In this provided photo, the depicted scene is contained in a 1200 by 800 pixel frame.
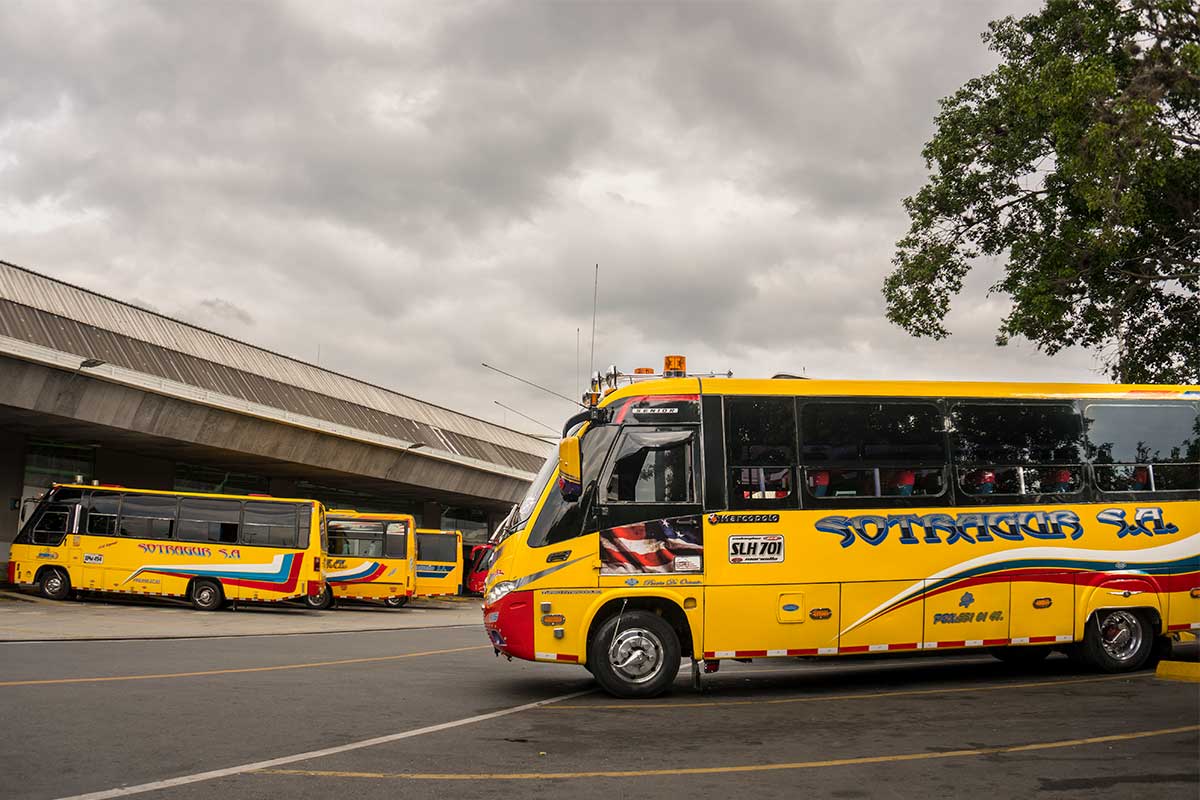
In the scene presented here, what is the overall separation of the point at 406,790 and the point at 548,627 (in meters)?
4.35

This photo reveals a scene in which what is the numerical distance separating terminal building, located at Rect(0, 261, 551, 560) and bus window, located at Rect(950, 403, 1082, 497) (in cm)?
2369

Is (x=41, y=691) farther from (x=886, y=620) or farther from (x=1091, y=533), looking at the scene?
(x=1091, y=533)

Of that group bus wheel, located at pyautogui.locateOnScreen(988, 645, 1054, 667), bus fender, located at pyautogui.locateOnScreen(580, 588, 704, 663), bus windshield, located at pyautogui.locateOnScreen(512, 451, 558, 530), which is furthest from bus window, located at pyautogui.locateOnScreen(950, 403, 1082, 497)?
bus windshield, located at pyautogui.locateOnScreen(512, 451, 558, 530)

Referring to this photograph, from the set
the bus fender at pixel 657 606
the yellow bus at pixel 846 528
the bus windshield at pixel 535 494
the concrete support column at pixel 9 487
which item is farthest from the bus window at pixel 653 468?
the concrete support column at pixel 9 487

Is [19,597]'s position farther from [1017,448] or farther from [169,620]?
[1017,448]

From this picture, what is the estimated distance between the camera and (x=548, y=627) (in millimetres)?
10633

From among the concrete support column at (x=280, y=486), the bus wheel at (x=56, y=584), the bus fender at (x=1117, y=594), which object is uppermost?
the concrete support column at (x=280, y=486)

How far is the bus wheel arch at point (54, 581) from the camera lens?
88.0ft

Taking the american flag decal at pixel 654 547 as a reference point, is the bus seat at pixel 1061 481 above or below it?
above

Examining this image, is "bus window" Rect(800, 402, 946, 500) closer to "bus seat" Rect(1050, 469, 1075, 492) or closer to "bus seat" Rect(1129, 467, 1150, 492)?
"bus seat" Rect(1050, 469, 1075, 492)

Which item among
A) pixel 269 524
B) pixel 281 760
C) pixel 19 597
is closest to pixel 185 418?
pixel 269 524

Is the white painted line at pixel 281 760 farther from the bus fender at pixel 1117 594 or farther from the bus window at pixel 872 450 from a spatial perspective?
the bus fender at pixel 1117 594

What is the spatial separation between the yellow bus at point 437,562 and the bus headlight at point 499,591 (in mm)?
26763

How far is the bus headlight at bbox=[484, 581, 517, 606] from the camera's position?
10844mm
